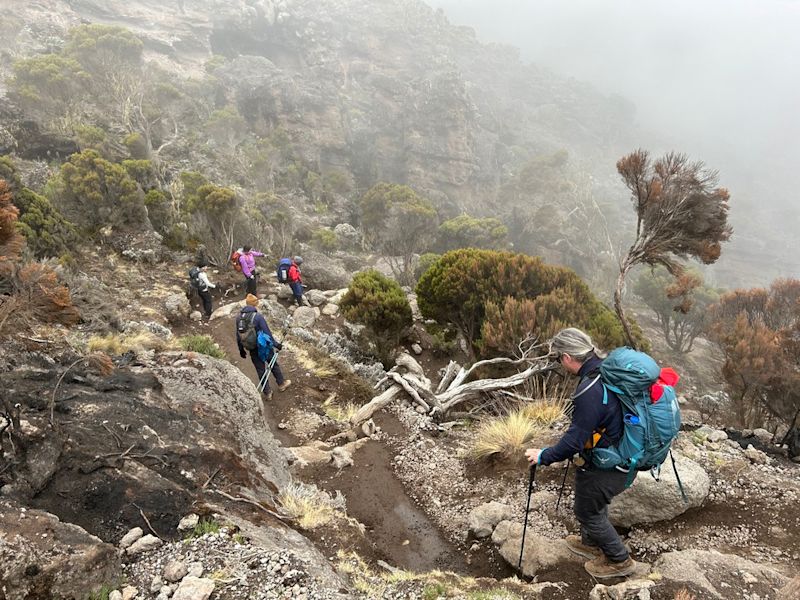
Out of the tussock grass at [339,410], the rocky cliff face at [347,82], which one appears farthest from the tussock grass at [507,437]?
the rocky cliff face at [347,82]

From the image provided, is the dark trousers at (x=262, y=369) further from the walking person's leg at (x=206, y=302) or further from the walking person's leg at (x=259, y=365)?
the walking person's leg at (x=206, y=302)

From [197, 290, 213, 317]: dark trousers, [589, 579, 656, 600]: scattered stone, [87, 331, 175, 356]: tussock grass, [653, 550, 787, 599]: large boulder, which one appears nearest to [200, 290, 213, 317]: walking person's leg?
[197, 290, 213, 317]: dark trousers

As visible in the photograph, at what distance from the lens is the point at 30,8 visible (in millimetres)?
46781

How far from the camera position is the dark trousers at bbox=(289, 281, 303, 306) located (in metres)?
14.3

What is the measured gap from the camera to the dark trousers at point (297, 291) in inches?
563

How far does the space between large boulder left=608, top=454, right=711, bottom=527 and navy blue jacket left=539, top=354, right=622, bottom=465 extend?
177 centimetres

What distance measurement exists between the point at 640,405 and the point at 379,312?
8.59 meters

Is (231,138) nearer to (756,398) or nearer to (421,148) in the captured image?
(421,148)

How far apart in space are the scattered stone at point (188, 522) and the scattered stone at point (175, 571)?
420 mm

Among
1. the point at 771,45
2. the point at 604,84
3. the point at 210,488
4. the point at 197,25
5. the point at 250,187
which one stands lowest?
the point at 250,187

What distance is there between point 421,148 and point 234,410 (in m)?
59.0

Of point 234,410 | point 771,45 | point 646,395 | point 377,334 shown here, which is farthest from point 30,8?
point 771,45

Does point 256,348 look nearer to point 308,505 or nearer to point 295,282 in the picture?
point 308,505

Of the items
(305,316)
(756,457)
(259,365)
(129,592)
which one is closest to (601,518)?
(129,592)
